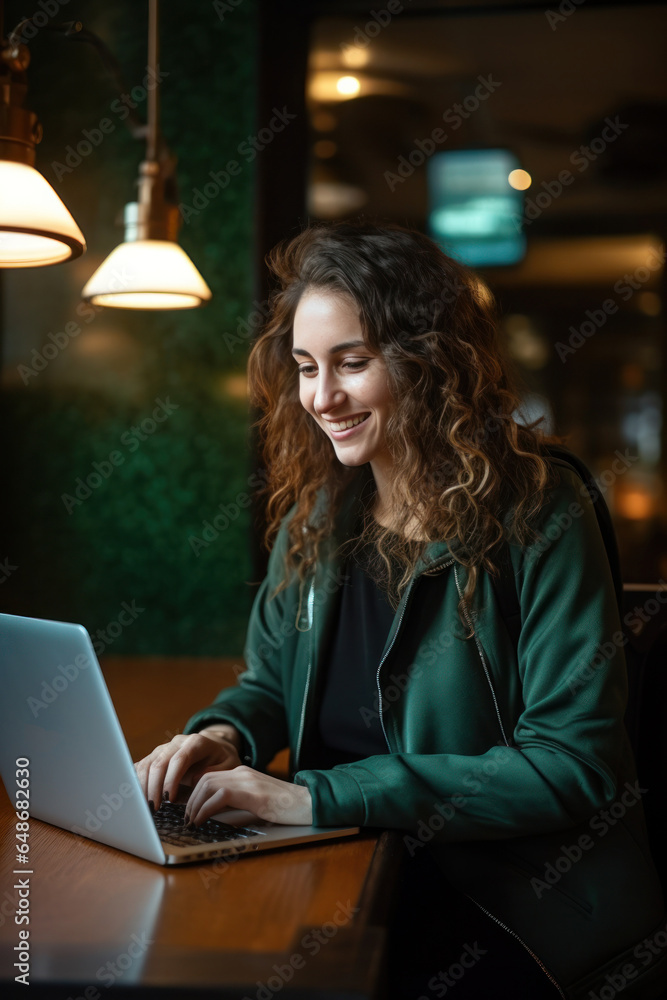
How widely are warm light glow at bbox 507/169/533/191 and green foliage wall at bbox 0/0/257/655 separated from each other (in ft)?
5.97

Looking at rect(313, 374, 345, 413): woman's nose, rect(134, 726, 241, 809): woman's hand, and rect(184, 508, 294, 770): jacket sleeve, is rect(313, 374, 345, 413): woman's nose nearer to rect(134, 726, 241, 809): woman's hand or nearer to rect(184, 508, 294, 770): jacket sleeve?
rect(184, 508, 294, 770): jacket sleeve

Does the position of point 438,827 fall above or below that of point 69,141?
below

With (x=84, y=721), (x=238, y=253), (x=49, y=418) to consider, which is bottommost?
(x=84, y=721)

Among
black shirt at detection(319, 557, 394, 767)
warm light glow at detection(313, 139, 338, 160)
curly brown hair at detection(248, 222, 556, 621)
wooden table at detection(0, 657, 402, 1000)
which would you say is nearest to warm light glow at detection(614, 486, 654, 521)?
warm light glow at detection(313, 139, 338, 160)

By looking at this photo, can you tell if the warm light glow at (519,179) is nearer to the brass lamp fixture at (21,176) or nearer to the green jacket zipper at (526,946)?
the brass lamp fixture at (21,176)

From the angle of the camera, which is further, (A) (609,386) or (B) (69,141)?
(A) (609,386)

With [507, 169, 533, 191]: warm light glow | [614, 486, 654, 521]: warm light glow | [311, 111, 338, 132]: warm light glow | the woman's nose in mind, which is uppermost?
[311, 111, 338, 132]: warm light glow

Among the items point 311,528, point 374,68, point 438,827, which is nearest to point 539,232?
point 374,68

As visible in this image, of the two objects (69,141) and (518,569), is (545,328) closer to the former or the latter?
(69,141)

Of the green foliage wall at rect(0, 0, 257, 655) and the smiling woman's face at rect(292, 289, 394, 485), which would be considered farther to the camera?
the green foliage wall at rect(0, 0, 257, 655)

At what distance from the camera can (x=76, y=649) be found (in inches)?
36.6

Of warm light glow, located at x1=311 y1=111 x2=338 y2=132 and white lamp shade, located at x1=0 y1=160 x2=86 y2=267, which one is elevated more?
warm light glow, located at x1=311 y1=111 x2=338 y2=132

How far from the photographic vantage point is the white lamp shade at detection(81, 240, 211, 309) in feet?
5.85

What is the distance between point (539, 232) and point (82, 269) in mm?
3174
